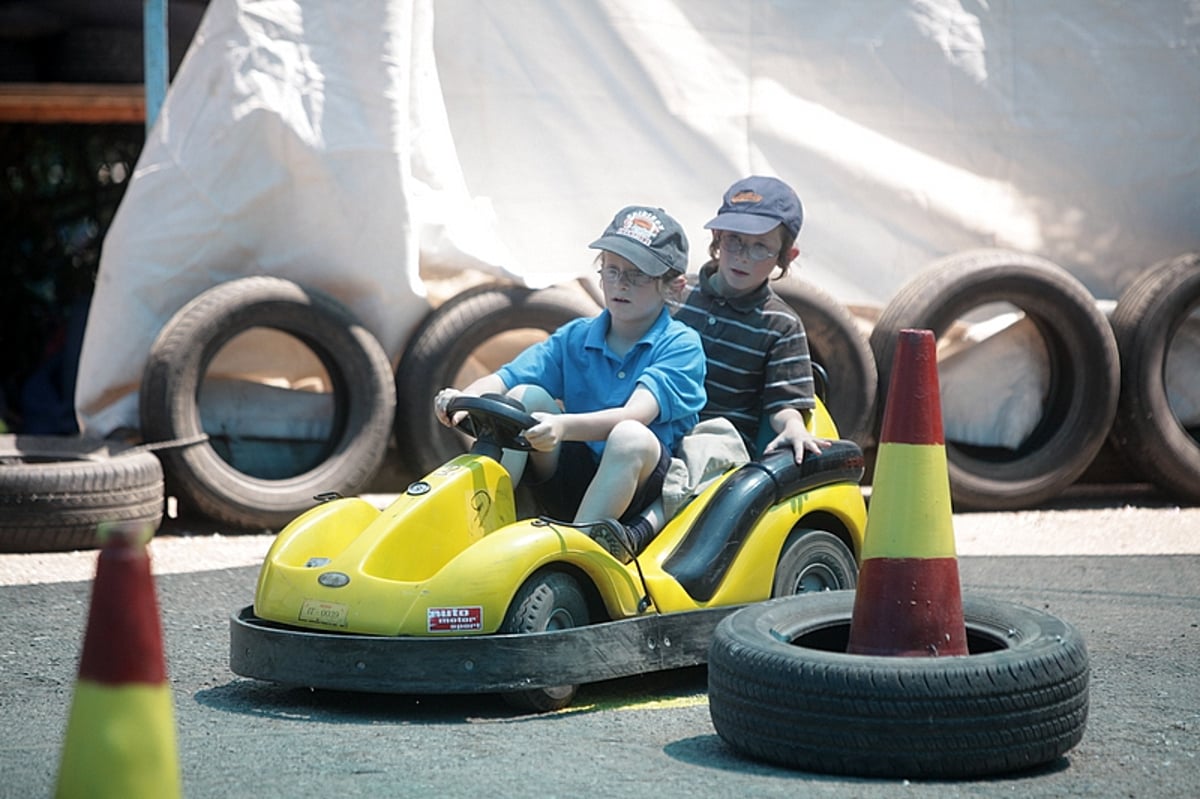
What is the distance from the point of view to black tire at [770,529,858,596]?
4273 mm

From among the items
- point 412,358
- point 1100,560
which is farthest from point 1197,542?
point 412,358

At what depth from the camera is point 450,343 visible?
682 centimetres

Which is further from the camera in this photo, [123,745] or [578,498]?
[578,498]

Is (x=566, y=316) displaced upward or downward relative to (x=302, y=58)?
downward

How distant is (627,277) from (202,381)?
2.99 m

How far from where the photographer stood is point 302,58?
689 cm

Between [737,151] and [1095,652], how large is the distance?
12.4ft

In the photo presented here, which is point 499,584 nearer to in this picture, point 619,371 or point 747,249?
point 619,371

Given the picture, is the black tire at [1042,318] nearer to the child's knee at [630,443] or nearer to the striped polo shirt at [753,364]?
the striped polo shirt at [753,364]

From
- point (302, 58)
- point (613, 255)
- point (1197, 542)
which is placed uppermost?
point (302, 58)

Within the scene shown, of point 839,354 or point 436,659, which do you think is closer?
point 436,659

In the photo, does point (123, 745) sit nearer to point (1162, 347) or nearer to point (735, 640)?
point (735, 640)

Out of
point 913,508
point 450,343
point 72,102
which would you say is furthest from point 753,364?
point 72,102

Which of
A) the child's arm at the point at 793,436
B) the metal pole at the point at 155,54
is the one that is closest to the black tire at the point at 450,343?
the metal pole at the point at 155,54
